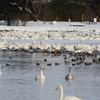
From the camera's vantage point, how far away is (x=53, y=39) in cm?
3191

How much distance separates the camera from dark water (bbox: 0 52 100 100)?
10695 mm

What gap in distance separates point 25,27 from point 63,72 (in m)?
33.0

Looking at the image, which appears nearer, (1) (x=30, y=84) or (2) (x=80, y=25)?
(1) (x=30, y=84)

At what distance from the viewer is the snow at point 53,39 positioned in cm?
2250

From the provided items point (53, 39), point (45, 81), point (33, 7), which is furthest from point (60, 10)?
point (45, 81)

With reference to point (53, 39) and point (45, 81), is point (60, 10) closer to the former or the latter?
point (53, 39)

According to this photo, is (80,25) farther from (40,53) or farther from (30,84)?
(30,84)

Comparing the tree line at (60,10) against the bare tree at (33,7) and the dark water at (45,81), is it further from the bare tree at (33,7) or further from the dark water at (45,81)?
the dark water at (45,81)

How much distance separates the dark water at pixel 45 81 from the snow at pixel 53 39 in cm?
443

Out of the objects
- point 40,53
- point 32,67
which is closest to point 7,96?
point 32,67

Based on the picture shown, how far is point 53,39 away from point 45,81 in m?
19.3

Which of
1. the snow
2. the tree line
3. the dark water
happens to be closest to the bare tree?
the tree line

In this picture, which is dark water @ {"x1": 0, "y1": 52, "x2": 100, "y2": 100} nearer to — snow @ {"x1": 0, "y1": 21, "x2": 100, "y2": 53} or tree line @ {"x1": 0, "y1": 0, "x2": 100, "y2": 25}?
snow @ {"x1": 0, "y1": 21, "x2": 100, "y2": 53}

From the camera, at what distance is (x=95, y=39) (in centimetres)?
A: 3078
